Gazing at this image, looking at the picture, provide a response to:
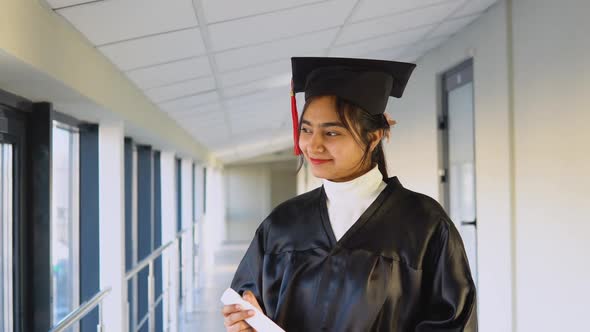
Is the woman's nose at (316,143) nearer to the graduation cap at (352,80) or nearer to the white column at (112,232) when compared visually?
the graduation cap at (352,80)

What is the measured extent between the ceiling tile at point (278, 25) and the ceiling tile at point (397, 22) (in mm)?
250

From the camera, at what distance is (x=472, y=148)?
156 inches

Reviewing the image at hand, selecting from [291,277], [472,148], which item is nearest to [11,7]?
[291,277]

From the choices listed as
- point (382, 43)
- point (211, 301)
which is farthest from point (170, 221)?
point (382, 43)

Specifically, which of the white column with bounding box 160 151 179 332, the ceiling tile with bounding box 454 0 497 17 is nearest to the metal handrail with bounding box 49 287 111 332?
the ceiling tile with bounding box 454 0 497 17

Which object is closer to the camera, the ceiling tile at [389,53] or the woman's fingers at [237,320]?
the woman's fingers at [237,320]

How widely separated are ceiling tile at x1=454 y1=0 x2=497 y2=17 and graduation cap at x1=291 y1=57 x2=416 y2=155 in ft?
6.17

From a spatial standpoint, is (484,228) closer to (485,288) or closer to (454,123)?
(485,288)

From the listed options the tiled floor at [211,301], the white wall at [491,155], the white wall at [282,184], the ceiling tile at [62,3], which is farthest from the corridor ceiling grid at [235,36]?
the white wall at [282,184]

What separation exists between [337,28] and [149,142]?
1.99 metres

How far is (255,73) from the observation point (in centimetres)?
368

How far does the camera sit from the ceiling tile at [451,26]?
11.8 feet

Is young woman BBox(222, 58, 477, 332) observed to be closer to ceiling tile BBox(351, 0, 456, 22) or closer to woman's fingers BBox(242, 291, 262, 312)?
woman's fingers BBox(242, 291, 262, 312)

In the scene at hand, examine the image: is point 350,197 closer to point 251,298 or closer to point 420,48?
point 251,298
